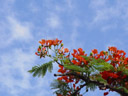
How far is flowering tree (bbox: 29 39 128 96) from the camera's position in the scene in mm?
7245

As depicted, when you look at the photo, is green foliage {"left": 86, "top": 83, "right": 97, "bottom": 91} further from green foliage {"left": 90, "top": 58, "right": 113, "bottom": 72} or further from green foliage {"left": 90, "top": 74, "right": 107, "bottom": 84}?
green foliage {"left": 90, "top": 58, "right": 113, "bottom": 72}

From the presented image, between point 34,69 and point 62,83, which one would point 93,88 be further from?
point 34,69

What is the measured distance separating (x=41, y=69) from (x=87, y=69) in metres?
1.45

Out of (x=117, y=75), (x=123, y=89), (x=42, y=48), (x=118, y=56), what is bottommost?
(x=123, y=89)

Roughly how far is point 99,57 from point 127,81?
1079mm

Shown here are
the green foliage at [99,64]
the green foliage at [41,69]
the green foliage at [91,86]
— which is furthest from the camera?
the green foliage at [41,69]

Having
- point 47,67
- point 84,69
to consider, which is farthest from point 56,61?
point 84,69

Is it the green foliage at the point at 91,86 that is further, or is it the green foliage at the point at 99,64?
the green foliage at the point at 91,86

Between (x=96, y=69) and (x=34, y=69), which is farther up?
(x=34, y=69)

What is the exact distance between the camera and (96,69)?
7.36 metres

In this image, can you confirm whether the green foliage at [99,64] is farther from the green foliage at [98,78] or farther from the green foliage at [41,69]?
the green foliage at [41,69]

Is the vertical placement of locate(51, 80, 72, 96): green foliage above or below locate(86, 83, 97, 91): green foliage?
above

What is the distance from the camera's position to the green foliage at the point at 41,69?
26.0 feet

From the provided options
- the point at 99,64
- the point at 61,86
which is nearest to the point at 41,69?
the point at 61,86
